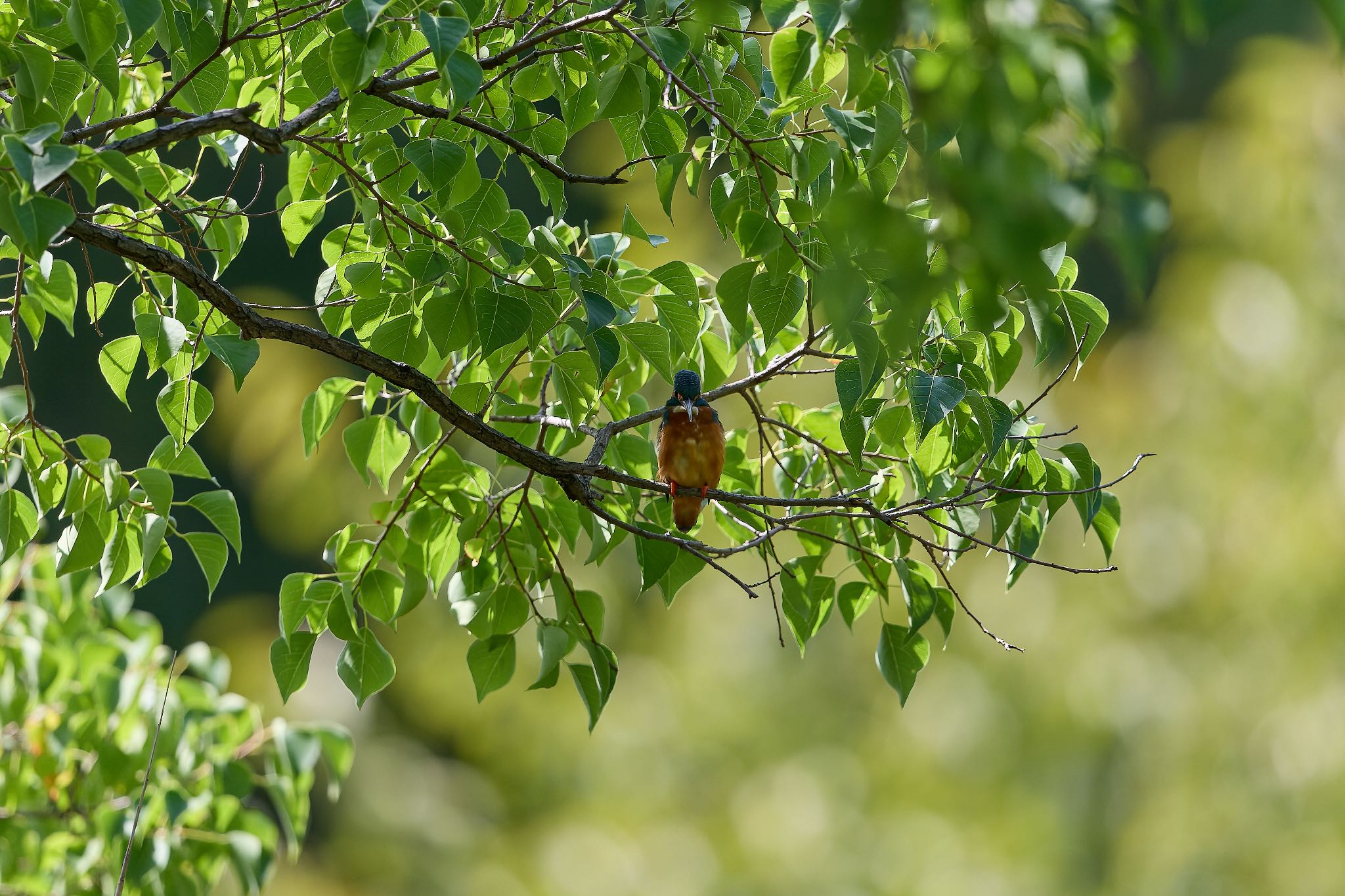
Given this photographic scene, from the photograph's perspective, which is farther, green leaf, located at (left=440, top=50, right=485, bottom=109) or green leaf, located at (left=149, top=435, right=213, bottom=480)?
green leaf, located at (left=149, top=435, right=213, bottom=480)

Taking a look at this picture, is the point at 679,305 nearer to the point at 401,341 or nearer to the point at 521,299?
the point at 521,299

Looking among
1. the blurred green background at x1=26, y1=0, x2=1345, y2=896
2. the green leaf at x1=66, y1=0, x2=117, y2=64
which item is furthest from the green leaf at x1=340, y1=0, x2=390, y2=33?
the blurred green background at x1=26, y1=0, x2=1345, y2=896

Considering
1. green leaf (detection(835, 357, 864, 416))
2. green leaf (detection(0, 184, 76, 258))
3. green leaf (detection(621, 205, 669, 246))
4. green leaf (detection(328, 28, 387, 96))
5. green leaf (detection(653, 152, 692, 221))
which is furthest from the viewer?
green leaf (detection(621, 205, 669, 246))

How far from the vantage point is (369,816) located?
10906 mm

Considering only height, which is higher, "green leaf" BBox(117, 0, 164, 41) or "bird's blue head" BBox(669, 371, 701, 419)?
"green leaf" BBox(117, 0, 164, 41)

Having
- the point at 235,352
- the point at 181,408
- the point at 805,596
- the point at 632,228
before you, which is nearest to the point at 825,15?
the point at 632,228

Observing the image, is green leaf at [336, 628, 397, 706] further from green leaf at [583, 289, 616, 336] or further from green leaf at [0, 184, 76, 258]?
green leaf at [0, 184, 76, 258]

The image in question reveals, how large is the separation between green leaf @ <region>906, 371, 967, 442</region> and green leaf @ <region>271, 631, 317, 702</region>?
114 cm

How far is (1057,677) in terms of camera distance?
7.46m

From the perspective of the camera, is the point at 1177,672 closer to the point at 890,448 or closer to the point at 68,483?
the point at 890,448

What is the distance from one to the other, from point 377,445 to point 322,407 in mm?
130

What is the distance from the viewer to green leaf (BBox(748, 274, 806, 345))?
5.86 ft

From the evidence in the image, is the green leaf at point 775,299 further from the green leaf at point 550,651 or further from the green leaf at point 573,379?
the green leaf at point 550,651

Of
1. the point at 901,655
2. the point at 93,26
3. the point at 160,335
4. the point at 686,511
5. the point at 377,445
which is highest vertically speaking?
the point at 93,26
